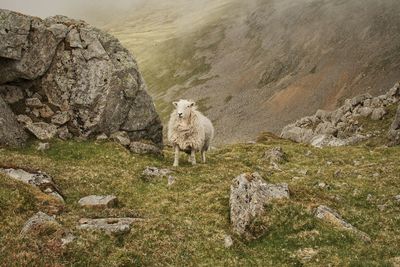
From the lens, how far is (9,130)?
3472 centimetres

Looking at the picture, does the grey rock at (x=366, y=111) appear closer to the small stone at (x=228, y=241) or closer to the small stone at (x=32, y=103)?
the small stone at (x=32, y=103)

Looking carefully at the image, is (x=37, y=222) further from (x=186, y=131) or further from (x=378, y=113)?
(x=378, y=113)

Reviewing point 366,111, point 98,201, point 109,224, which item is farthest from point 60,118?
point 366,111

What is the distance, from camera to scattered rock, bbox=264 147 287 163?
44.2m

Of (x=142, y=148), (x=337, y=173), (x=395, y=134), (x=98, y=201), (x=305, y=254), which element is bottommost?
(x=395, y=134)

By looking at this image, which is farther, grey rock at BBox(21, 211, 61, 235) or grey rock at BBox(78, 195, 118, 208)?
grey rock at BBox(78, 195, 118, 208)

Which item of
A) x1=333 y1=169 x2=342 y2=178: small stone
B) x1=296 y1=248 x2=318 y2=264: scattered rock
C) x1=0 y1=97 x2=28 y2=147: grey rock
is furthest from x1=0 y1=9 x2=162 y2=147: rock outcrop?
x1=296 y1=248 x2=318 y2=264: scattered rock

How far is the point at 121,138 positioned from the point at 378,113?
6749 cm

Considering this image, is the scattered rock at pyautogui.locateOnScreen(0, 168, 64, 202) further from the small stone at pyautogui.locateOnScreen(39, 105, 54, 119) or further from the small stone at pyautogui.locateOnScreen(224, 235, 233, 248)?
the small stone at pyautogui.locateOnScreen(39, 105, 54, 119)

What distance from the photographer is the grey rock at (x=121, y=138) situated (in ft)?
128

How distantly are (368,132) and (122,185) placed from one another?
6727 centimetres

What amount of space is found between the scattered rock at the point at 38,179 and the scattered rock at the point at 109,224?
4434 millimetres

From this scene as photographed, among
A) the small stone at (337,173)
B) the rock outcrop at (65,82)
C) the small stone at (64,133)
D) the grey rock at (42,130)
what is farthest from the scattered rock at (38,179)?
the small stone at (337,173)

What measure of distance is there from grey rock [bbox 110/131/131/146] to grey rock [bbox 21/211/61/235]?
1827 cm
